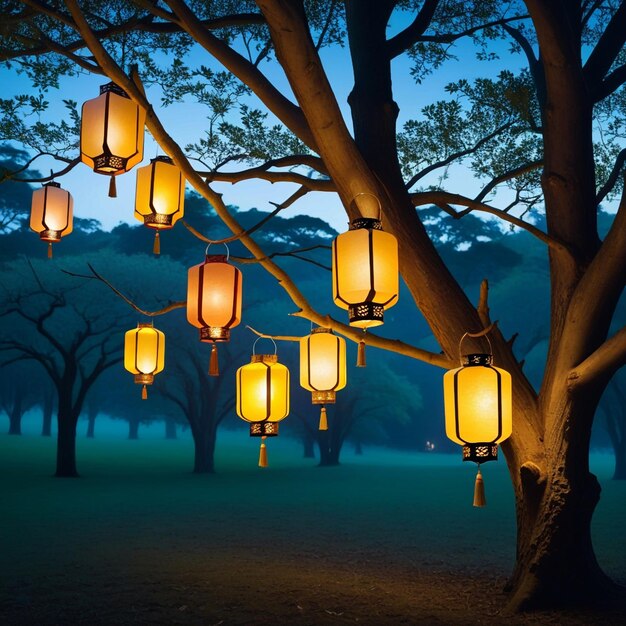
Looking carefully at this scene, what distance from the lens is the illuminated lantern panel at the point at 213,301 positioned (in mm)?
5445

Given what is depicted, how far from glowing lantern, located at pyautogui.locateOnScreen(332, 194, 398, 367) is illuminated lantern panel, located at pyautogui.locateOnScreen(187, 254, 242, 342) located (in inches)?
44.9

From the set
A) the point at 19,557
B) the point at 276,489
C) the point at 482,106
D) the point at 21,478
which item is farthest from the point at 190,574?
the point at 21,478

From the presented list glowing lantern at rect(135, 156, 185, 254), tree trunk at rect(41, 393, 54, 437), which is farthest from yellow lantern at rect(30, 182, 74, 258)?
tree trunk at rect(41, 393, 54, 437)

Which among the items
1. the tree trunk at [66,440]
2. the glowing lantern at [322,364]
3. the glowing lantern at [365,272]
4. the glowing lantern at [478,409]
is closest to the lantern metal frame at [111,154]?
the glowing lantern at [365,272]

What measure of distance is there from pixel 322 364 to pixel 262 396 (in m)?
0.94

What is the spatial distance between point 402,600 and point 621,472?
69.6ft

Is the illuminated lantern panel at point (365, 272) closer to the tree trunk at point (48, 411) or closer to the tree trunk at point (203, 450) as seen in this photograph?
the tree trunk at point (203, 450)

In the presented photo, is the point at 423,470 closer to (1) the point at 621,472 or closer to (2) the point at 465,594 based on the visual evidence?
(1) the point at 621,472

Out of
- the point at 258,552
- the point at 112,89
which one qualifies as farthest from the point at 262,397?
the point at 258,552

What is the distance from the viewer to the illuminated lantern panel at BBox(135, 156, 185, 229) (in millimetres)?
5844

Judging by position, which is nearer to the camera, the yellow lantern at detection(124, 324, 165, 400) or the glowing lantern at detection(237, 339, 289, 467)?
the glowing lantern at detection(237, 339, 289, 467)

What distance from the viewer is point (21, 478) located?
1903cm

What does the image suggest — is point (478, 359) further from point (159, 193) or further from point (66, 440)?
point (66, 440)

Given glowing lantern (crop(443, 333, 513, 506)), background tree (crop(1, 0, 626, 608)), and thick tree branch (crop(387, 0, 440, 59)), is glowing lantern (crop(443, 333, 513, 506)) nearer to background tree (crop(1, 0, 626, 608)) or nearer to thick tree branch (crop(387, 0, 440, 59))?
background tree (crop(1, 0, 626, 608))
